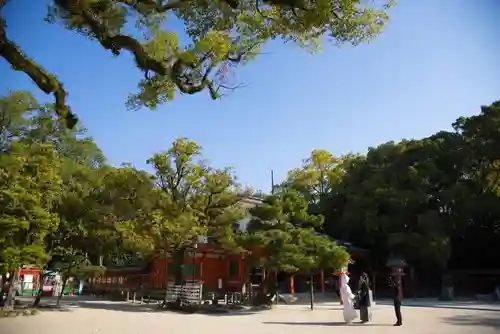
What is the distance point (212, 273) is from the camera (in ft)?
85.5

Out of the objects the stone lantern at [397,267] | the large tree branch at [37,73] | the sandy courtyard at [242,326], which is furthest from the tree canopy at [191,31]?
the stone lantern at [397,267]

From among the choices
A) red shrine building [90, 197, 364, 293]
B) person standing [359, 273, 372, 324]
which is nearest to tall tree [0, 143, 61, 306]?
red shrine building [90, 197, 364, 293]

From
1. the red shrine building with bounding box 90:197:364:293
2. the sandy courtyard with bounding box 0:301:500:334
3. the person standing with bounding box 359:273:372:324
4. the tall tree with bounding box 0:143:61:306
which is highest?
the tall tree with bounding box 0:143:61:306

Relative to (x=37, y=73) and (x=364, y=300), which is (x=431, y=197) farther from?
(x=37, y=73)

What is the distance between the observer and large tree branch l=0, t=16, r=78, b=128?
251 inches

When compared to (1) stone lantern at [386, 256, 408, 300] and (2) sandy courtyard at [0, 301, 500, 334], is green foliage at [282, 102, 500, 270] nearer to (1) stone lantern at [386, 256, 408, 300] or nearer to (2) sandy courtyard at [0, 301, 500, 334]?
(1) stone lantern at [386, 256, 408, 300]

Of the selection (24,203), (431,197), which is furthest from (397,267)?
(24,203)

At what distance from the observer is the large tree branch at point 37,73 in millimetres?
6367

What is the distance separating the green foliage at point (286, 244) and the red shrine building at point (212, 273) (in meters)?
1.27

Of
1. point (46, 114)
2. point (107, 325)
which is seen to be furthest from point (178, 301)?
point (46, 114)

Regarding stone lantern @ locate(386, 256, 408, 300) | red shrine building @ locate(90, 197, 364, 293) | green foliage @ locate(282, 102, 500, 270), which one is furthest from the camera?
green foliage @ locate(282, 102, 500, 270)

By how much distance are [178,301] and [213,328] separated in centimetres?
760

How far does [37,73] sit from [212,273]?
20.8 metres

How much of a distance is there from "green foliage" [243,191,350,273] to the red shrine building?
4.18 feet
